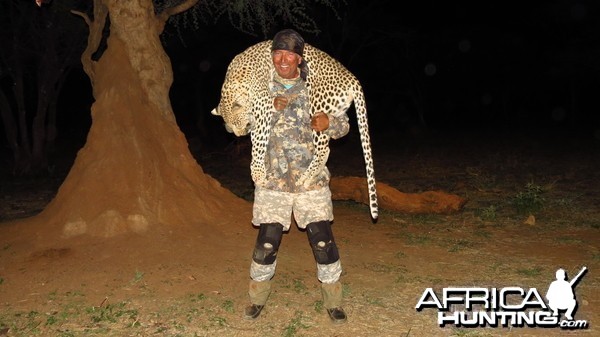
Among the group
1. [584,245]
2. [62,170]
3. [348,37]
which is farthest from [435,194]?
[348,37]

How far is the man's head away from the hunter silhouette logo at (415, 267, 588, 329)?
1953 mm

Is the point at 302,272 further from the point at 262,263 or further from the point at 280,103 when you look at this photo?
the point at 280,103

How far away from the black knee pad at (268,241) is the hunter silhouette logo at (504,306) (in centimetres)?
123

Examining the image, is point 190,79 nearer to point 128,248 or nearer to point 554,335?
point 128,248

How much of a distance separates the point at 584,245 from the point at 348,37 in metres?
20.0

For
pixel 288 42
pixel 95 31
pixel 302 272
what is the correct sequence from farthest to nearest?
pixel 95 31, pixel 302 272, pixel 288 42

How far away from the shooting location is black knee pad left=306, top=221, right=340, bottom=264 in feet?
13.6

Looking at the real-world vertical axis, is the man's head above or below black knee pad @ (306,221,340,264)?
above

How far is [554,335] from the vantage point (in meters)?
4.21

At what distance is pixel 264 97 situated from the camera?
4.04 metres

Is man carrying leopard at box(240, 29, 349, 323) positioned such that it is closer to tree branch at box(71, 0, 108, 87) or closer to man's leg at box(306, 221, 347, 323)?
man's leg at box(306, 221, 347, 323)

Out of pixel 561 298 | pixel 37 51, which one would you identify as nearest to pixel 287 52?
pixel 561 298

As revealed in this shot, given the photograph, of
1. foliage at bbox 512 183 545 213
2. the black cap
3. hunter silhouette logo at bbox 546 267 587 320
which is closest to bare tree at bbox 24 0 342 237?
the black cap

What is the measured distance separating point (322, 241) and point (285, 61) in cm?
128
